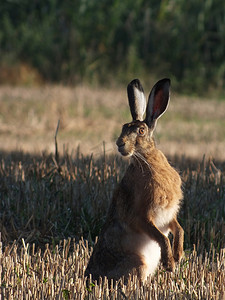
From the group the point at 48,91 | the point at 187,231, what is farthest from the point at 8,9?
the point at 187,231

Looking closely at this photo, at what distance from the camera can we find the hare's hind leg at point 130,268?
3.88 m

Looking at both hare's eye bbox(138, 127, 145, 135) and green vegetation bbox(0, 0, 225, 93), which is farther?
green vegetation bbox(0, 0, 225, 93)

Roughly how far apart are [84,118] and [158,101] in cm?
1011

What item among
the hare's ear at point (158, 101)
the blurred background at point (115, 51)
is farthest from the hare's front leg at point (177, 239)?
the blurred background at point (115, 51)

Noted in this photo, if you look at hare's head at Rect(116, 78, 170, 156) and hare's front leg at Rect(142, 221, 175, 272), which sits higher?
hare's head at Rect(116, 78, 170, 156)

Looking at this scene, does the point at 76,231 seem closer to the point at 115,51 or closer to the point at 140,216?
the point at 140,216

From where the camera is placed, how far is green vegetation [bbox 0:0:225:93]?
17594 mm

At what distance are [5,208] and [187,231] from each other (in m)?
1.82

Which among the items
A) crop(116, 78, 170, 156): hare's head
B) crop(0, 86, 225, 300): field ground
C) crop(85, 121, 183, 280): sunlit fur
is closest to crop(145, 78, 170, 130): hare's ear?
crop(116, 78, 170, 156): hare's head

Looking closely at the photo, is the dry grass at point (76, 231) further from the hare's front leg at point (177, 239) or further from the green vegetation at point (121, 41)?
the green vegetation at point (121, 41)

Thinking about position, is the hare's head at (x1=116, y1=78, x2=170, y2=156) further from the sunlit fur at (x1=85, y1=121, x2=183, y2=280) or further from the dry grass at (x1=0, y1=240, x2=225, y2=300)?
the dry grass at (x1=0, y1=240, x2=225, y2=300)

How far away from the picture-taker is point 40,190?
590 cm

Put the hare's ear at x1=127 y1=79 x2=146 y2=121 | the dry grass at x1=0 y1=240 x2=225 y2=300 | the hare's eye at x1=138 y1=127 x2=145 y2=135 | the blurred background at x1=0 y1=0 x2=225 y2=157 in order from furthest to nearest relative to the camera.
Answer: the blurred background at x1=0 y1=0 x2=225 y2=157
the hare's ear at x1=127 y1=79 x2=146 y2=121
the hare's eye at x1=138 y1=127 x2=145 y2=135
the dry grass at x1=0 y1=240 x2=225 y2=300

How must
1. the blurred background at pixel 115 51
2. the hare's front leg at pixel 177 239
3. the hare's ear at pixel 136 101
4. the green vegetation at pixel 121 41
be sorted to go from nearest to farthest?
the hare's front leg at pixel 177 239, the hare's ear at pixel 136 101, the blurred background at pixel 115 51, the green vegetation at pixel 121 41
